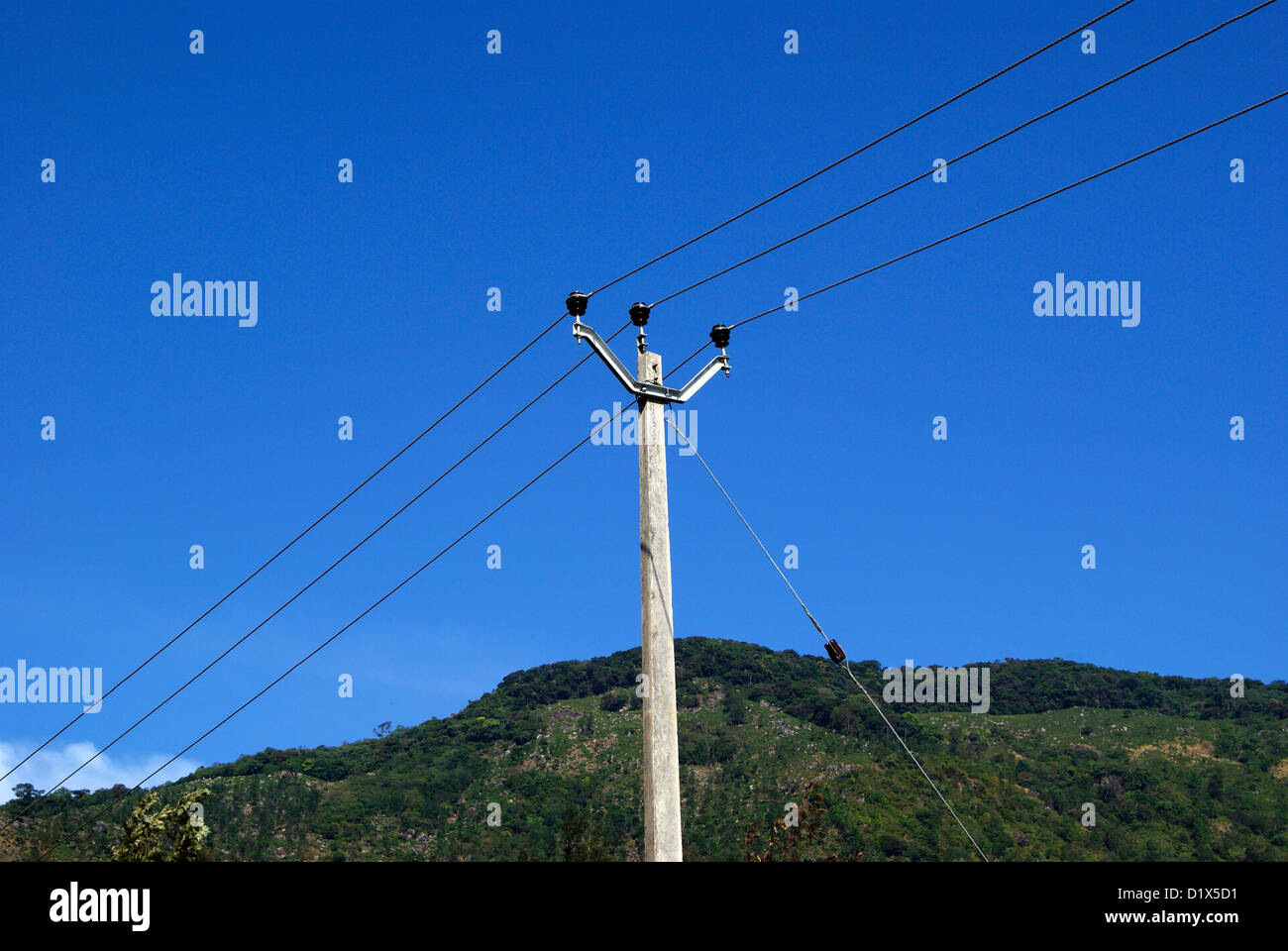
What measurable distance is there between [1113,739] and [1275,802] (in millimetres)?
31591

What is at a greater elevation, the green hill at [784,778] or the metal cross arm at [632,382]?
the metal cross arm at [632,382]

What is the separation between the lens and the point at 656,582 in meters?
11.5

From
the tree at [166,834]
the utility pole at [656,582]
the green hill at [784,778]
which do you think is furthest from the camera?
the green hill at [784,778]

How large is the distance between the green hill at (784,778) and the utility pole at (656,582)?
6248 cm

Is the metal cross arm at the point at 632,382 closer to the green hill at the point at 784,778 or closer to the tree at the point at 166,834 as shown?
the tree at the point at 166,834

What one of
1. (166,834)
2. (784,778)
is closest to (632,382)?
(166,834)

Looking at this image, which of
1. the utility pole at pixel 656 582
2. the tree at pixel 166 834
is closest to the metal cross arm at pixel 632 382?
the utility pole at pixel 656 582

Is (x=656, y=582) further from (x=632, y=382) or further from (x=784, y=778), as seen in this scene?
(x=784, y=778)

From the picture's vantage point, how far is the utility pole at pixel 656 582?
10.5 meters

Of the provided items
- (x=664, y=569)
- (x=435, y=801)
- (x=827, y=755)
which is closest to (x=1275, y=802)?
(x=827, y=755)

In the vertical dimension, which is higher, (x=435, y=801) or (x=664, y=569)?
(x=664, y=569)

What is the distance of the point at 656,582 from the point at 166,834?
49.0 metres
